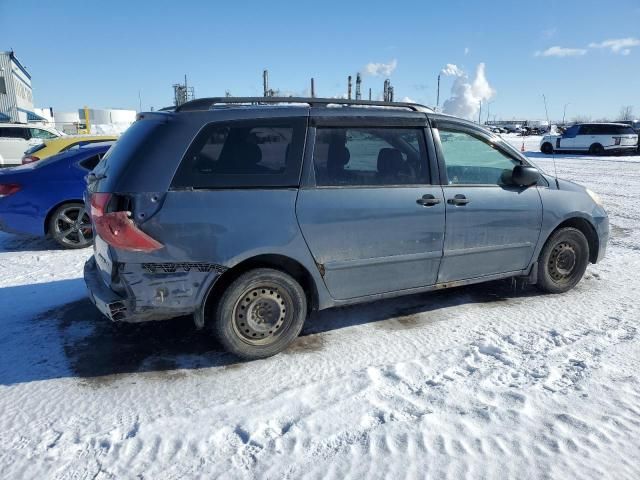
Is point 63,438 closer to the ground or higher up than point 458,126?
closer to the ground

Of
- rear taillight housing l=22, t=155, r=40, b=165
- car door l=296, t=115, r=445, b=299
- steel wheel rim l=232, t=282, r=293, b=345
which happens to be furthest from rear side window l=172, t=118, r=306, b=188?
rear taillight housing l=22, t=155, r=40, b=165

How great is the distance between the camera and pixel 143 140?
3.18 meters

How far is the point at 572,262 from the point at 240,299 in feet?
11.2

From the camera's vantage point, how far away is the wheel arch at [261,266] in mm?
3271

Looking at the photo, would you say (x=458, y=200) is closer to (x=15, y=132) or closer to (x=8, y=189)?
(x=8, y=189)

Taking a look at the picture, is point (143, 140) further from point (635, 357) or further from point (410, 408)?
point (635, 357)

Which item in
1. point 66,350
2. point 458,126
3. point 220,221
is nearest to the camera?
point 220,221

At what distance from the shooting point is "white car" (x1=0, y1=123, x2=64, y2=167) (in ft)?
56.1

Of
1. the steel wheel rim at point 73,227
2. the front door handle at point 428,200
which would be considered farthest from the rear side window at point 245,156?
the steel wheel rim at point 73,227

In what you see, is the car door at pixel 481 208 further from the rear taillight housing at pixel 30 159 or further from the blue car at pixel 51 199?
the rear taillight housing at pixel 30 159

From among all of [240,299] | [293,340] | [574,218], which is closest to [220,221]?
[240,299]

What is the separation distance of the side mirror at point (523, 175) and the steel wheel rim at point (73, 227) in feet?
17.7

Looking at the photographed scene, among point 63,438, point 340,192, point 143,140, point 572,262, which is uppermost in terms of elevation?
point 143,140

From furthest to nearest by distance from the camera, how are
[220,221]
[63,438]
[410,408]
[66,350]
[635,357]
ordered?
[66,350], [635,357], [220,221], [410,408], [63,438]
